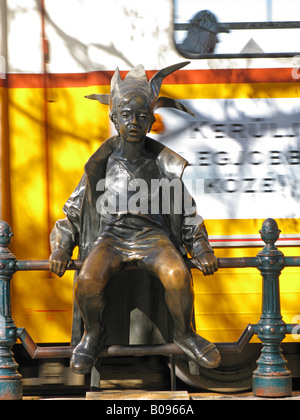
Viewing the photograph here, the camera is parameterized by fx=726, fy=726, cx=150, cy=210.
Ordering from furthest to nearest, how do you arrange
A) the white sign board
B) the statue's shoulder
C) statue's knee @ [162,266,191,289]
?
the white sign board < the statue's shoulder < statue's knee @ [162,266,191,289]

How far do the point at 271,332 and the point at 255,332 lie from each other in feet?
0.37

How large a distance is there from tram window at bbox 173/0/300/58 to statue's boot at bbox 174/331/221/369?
6.97 ft

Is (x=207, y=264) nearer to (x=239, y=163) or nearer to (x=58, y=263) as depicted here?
(x=58, y=263)

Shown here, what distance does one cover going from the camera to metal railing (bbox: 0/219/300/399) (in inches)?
160

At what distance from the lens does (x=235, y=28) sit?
5125 mm

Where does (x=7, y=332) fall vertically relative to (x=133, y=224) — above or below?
below

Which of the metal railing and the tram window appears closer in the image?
the metal railing

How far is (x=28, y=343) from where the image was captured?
4.16m

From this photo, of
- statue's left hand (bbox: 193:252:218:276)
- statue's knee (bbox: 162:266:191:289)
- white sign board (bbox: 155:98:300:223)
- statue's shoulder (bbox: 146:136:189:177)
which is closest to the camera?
statue's knee (bbox: 162:266:191:289)

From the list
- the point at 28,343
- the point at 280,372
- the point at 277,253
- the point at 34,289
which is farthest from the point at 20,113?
the point at 280,372

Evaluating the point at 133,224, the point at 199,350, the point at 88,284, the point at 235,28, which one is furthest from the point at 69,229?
the point at 235,28

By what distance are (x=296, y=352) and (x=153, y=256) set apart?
202 cm

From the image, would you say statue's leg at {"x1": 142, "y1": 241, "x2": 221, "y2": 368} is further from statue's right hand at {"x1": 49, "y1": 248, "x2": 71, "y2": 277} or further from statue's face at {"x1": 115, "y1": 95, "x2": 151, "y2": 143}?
statue's face at {"x1": 115, "y1": 95, "x2": 151, "y2": 143}

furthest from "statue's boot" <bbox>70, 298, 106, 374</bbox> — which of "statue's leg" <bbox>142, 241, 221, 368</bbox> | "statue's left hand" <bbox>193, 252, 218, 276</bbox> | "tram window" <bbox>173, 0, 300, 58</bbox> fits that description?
"tram window" <bbox>173, 0, 300, 58</bbox>
